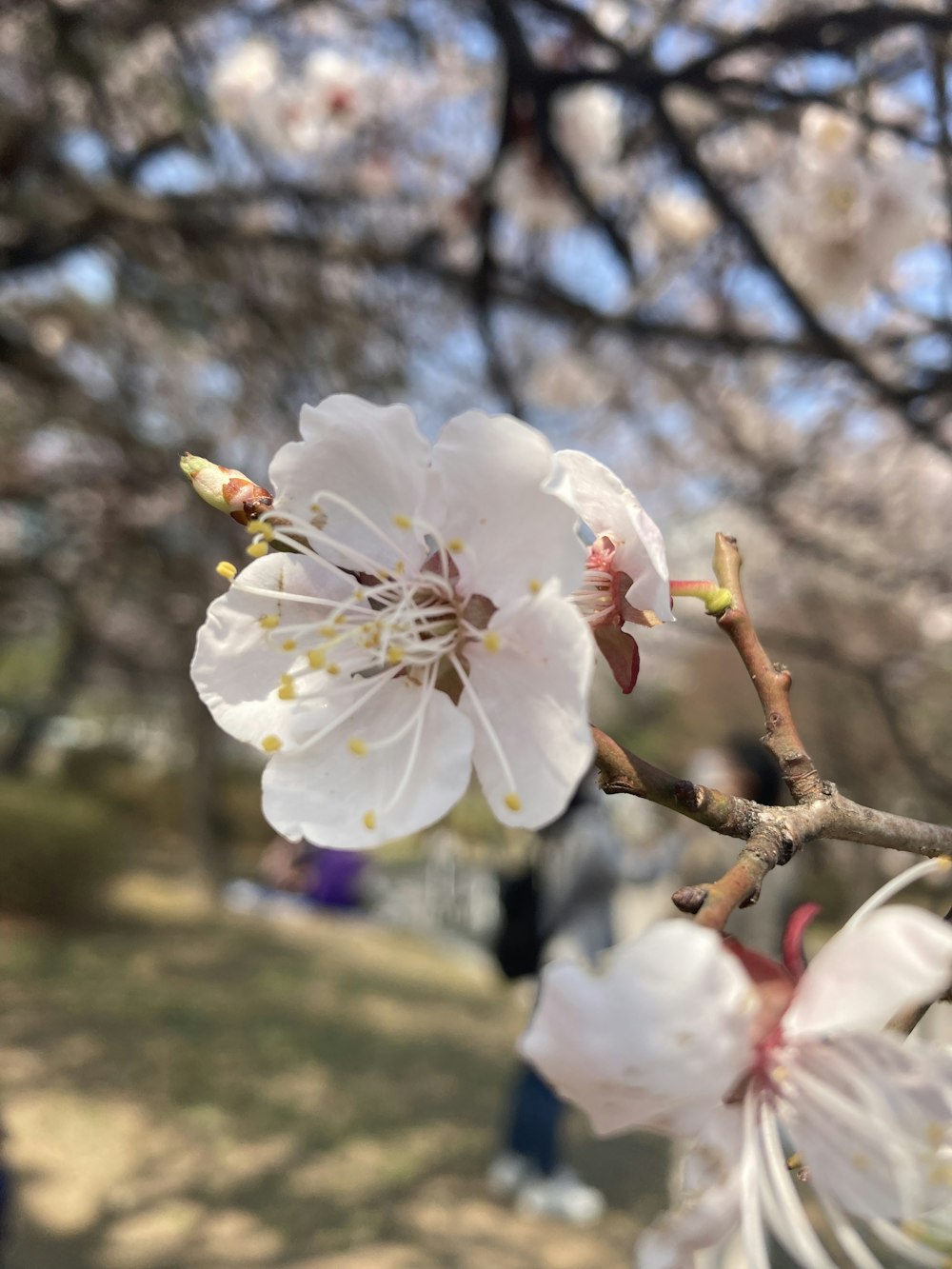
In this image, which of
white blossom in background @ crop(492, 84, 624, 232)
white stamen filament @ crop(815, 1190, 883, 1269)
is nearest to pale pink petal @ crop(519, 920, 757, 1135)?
white stamen filament @ crop(815, 1190, 883, 1269)

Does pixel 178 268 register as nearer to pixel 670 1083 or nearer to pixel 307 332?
pixel 307 332

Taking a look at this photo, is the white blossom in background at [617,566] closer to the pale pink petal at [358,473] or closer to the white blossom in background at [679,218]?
the pale pink petal at [358,473]

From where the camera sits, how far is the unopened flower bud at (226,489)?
0.72 metres

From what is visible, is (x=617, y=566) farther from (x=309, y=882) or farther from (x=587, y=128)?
(x=309, y=882)

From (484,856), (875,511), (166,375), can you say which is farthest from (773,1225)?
(484,856)

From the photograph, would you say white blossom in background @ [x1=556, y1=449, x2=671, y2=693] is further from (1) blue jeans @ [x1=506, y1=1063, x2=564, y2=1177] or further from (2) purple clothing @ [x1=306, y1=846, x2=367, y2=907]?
(2) purple clothing @ [x1=306, y1=846, x2=367, y2=907]

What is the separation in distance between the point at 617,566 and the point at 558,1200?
3.74 metres

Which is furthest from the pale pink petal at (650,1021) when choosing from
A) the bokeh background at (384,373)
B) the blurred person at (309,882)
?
the blurred person at (309,882)

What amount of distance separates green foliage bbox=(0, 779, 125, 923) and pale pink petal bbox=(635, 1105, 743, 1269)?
23.5 feet

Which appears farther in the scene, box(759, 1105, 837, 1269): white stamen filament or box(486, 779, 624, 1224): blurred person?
box(486, 779, 624, 1224): blurred person

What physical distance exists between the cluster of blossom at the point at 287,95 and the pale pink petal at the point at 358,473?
10.6 ft

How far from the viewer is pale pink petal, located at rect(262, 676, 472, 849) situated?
696 millimetres

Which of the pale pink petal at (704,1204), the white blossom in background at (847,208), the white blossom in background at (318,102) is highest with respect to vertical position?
the white blossom in background at (318,102)

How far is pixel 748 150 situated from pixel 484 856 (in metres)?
8.82
